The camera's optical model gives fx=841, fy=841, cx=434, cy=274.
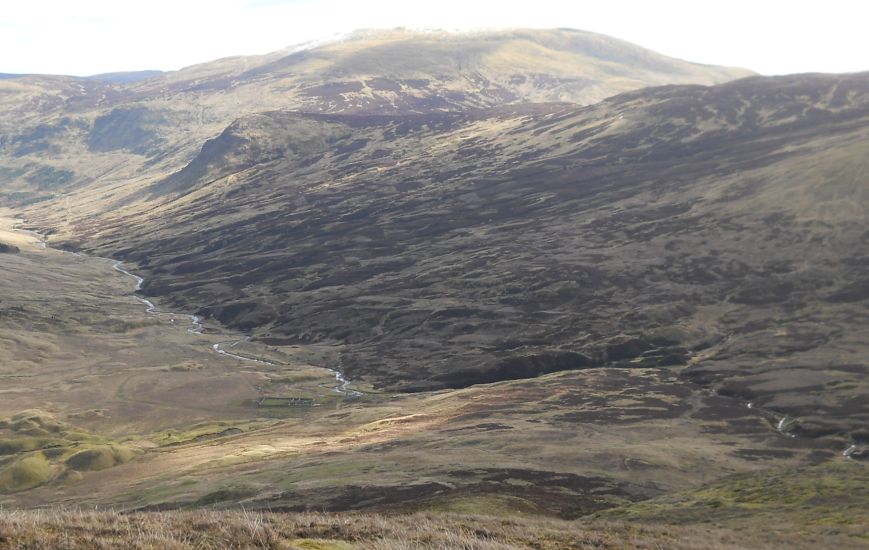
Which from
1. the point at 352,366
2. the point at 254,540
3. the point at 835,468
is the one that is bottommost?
the point at 352,366

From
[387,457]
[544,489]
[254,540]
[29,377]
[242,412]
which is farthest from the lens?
[29,377]

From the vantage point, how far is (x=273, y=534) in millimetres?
29656

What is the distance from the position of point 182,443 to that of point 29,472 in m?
27.1

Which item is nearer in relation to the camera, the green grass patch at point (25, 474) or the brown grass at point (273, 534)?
the brown grass at point (273, 534)

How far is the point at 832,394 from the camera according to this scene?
13700 centimetres

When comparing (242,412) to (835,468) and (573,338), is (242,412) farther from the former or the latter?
(835,468)

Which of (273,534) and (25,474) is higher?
(273,534)

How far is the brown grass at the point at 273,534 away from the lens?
2570cm

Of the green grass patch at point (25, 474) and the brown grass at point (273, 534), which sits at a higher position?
the brown grass at point (273, 534)

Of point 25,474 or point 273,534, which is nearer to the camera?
point 273,534

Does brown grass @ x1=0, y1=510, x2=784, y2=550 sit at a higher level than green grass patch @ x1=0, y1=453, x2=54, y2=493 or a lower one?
higher

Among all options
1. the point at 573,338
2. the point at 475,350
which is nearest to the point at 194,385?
the point at 475,350

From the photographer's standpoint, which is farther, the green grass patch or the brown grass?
the green grass patch

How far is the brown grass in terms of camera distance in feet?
84.3
